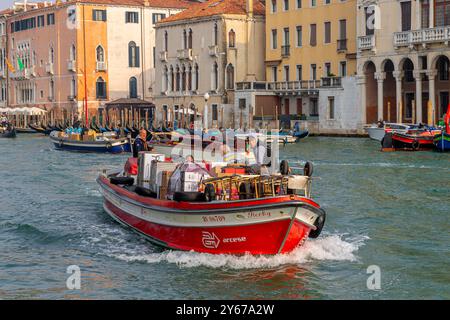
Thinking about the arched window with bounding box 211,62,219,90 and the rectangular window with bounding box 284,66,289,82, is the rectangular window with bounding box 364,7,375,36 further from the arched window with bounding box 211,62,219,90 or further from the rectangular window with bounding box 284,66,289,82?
the arched window with bounding box 211,62,219,90

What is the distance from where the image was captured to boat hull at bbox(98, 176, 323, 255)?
10266 mm

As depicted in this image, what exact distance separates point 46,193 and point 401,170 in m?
7.94

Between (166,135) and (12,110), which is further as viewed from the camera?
(12,110)

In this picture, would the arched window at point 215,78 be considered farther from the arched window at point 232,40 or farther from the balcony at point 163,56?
the balcony at point 163,56

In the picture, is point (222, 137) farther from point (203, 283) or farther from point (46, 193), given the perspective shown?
point (203, 283)

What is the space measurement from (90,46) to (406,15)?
2154 cm

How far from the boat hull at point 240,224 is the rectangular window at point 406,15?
22.7 meters

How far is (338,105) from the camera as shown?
36.0m

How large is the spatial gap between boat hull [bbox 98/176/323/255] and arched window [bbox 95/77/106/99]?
3982 cm

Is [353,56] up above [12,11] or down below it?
below

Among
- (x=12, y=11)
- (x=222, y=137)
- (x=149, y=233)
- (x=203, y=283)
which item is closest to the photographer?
(x=203, y=283)

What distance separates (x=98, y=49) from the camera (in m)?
50.4

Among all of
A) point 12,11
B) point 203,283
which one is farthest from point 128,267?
point 12,11

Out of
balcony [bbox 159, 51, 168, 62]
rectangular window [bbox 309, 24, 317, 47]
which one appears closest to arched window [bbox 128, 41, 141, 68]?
balcony [bbox 159, 51, 168, 62]
